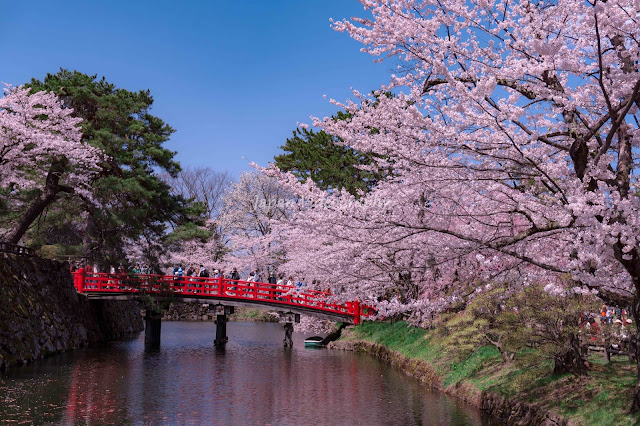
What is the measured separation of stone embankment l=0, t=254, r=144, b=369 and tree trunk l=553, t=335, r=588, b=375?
13.9 m

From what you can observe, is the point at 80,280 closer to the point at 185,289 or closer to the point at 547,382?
the point at 185,289

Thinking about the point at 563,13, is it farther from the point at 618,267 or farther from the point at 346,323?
the point at 346,323

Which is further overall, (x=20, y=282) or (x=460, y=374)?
(x=20, y=282)

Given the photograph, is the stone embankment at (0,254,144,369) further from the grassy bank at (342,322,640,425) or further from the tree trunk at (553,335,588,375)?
the tree trunk at (553,335,588,375)

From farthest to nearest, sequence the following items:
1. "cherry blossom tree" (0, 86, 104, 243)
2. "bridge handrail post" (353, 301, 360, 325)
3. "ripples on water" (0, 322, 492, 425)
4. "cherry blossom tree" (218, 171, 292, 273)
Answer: "cherry blossom tree" (218, 171, 292, 273), "bridge handrail post" (353, 301, 360, 325), "cherry blossom tree" (0, 86, 104, 243), "ripples on water" (0, 322, 492, 425)

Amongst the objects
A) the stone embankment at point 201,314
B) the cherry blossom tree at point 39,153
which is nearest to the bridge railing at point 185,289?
the cherry blossom tree at point 39,153

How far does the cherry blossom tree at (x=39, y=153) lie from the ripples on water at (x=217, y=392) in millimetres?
6065

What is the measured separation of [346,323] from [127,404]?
1660 cm

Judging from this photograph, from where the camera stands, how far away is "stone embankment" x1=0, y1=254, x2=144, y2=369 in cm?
1709

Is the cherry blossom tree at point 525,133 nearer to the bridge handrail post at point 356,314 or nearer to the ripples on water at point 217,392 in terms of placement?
the ripples on water at point 217,392

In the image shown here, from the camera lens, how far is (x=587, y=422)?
8.66m

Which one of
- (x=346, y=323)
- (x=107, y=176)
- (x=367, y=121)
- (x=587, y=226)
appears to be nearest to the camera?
(x=587, y=226)

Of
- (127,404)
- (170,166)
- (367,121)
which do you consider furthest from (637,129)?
(170,166)

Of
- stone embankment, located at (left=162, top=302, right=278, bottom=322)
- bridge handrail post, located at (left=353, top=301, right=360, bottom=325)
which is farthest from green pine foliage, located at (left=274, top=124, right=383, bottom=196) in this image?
stone embankment, located at (left=162, top=302, right=278, bottom=322)
